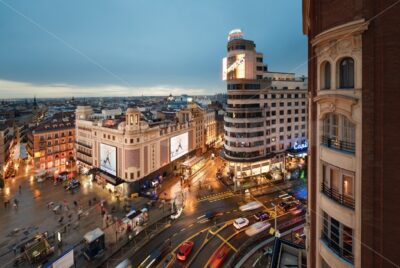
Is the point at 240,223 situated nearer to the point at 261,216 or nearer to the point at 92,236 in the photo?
the point at 261,216

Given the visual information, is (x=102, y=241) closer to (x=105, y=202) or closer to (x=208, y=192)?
(x=105, y=202)

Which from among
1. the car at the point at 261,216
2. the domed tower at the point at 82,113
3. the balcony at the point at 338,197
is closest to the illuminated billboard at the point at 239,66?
the car at the point at 261,216

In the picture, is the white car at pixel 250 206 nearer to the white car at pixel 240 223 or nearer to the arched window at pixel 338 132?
the white car at pixel 240 223

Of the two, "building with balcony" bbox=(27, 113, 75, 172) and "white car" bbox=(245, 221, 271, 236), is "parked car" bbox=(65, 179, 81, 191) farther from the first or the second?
"white car" bbox=(245, 221, 271, 236)

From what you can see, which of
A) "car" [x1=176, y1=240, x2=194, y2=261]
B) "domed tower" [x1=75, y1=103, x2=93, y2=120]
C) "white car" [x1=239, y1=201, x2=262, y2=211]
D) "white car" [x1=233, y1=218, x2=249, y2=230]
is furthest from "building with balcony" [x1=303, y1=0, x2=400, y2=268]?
"domed tower" [x1=75, y1=103, x2=93, y2=120]

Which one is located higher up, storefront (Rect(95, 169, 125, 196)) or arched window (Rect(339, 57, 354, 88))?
arched window (Rect(339, 57, 354, 88))

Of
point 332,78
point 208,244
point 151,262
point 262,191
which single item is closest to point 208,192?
point 262,191

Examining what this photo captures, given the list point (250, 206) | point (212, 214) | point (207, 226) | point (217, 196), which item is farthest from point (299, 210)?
point (207, 226)
